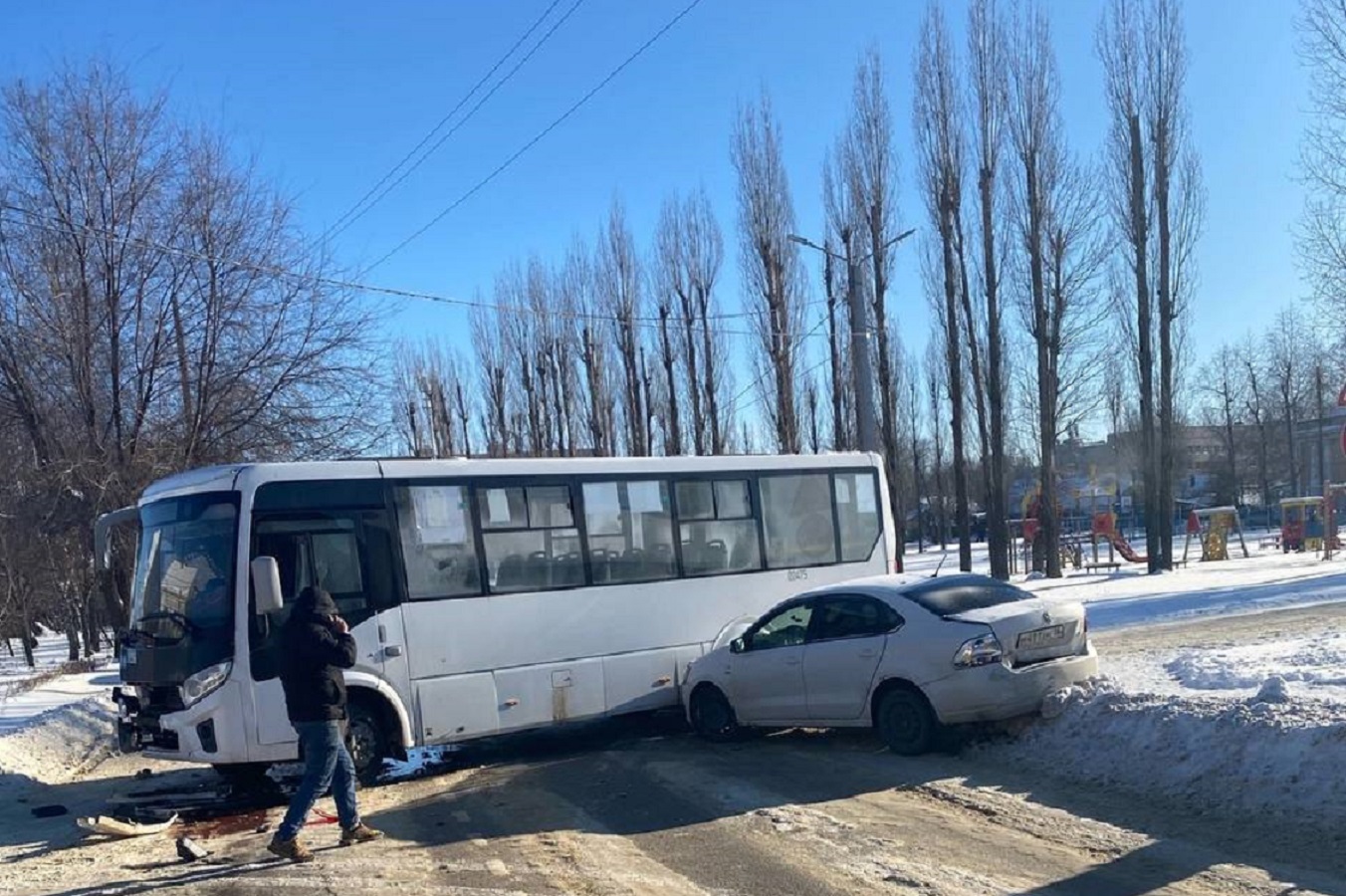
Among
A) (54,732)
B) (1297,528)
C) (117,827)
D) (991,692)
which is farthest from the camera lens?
(1297,528)

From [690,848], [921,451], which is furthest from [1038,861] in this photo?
[921,451]

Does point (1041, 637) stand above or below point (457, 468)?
below

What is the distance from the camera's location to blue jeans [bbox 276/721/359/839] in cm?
758

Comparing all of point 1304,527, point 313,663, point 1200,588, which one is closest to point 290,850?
point 313,663

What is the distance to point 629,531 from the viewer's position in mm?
12688

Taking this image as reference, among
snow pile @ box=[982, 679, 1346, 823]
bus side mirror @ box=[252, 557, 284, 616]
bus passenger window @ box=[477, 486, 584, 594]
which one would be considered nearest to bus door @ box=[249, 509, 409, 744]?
bus side mirror @ box=[252, 557, 284, 616]

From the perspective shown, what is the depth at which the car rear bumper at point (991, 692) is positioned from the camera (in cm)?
966

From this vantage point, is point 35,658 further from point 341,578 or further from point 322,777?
point 322,777

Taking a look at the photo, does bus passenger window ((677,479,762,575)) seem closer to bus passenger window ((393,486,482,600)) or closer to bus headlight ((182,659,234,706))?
bus passenger window ((393,486,482,600))

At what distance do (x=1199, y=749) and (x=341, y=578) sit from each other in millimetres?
7178

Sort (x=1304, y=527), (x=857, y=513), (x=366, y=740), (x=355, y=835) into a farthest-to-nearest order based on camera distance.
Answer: (x=1304, y=527)
(x=857, y=513)
(x=366, y=740)
(x=355, y=835)

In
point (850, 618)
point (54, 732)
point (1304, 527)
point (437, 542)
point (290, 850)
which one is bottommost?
point (1304, 527)

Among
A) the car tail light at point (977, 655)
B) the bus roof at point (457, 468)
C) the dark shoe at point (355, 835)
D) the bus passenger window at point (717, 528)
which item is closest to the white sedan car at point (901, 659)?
the car tail light at point (977, 655)

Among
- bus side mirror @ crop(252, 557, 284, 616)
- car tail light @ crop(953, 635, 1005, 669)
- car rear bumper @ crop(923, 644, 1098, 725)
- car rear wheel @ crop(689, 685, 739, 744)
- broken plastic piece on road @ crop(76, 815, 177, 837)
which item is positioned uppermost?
bus side mirror @ crop(252, 557, 284, 616)
